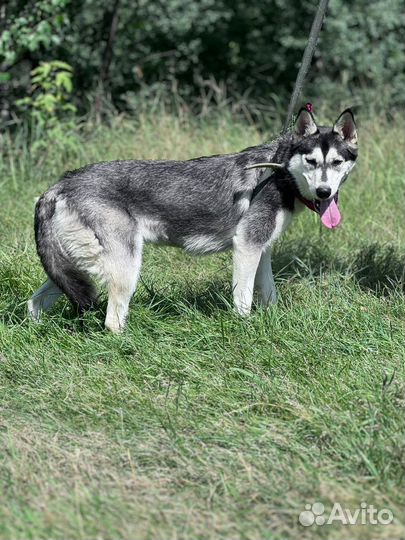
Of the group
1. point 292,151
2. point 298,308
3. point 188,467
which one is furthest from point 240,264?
point 188,467

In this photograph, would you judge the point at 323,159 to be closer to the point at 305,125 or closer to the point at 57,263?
the point at 305,125

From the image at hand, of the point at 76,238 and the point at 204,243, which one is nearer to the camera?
the point at 76,238

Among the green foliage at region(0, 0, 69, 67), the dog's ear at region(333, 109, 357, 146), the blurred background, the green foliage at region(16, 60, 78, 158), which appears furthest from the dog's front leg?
the blurred background

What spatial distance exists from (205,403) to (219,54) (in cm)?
999

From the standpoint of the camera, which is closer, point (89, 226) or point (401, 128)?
point (89, 226)

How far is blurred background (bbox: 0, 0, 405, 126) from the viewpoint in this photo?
11.4 metres

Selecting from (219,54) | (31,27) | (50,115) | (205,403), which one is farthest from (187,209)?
(219,54)

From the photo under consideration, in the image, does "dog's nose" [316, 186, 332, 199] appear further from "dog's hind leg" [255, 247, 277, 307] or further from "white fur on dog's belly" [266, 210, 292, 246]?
"dog's hind leg" [255, 247, 277, 307]

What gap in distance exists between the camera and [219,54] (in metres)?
13.4

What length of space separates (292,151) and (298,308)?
1.03m

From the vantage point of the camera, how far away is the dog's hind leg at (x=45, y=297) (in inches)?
219

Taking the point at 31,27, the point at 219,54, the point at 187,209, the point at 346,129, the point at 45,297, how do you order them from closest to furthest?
the point at 346,129 → the point at 187,209 → the point at 45,297 → the point at 31,27 → the point at 219,54

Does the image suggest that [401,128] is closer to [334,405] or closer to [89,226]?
[89,226]

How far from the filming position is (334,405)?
4.11 meters
